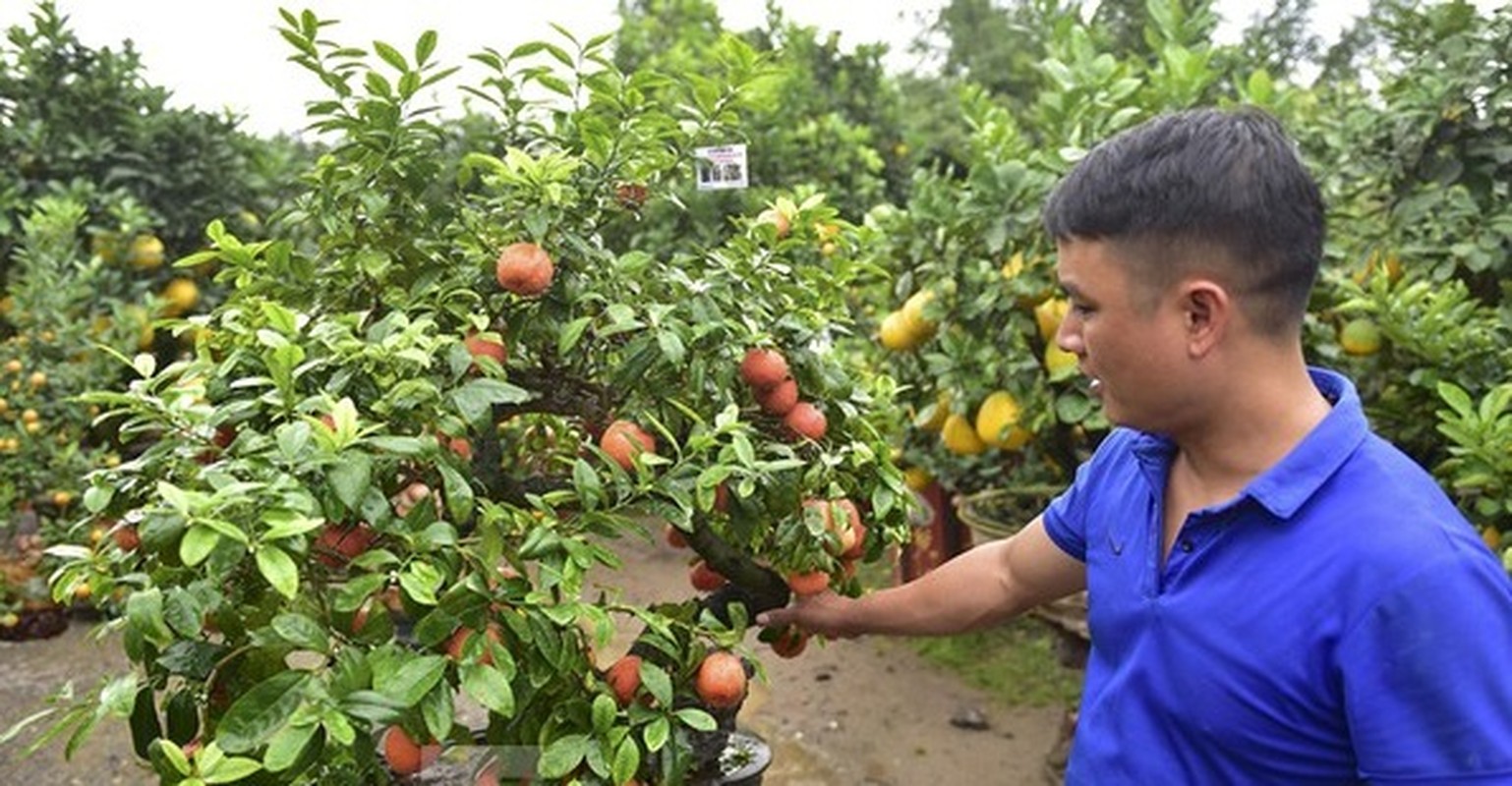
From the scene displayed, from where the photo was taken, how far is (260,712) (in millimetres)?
1256

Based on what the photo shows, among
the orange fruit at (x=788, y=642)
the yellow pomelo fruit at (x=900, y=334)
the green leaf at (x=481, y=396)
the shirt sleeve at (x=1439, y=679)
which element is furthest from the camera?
the yellow pomelo fruit at (x=900, y=334)

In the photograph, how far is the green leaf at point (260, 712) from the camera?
4.05 ft

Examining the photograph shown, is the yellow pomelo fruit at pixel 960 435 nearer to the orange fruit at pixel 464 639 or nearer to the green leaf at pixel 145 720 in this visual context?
the orange fruit at pixel 464 639

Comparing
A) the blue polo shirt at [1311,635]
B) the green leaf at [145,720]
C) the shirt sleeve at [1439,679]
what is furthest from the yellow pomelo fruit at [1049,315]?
the green leaf at [145,720]

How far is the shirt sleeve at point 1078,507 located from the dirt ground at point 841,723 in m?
1.59

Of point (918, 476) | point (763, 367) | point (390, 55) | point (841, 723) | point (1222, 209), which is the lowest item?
point (841, 723)

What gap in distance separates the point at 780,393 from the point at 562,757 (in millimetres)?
558

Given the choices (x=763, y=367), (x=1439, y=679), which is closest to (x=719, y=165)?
(x=763, y=367)

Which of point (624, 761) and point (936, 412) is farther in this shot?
point (936, 412)

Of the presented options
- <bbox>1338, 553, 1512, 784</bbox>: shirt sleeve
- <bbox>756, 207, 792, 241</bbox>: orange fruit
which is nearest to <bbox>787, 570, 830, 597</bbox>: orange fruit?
<bbox>756, 207, 792, 241</bbox>: orange fruit

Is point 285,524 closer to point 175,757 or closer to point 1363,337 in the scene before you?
point 175,757

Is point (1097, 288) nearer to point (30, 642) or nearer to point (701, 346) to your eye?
point (701, 346)

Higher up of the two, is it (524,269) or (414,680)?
(524,269)

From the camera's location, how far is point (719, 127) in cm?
193
